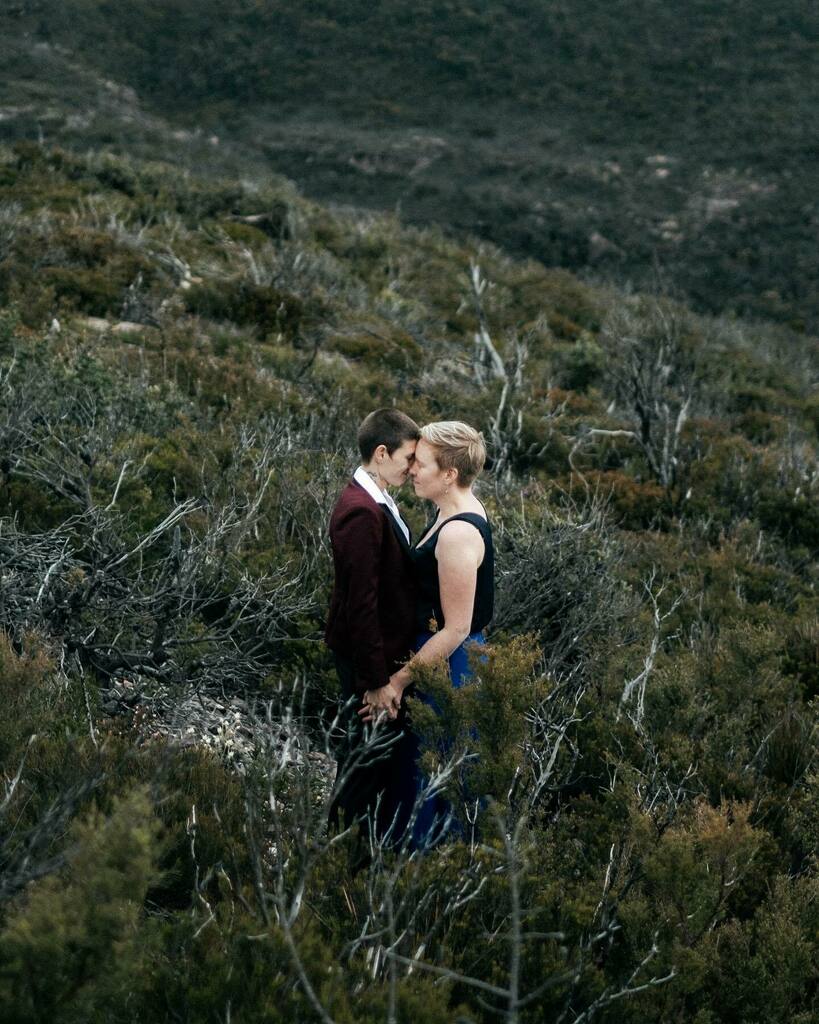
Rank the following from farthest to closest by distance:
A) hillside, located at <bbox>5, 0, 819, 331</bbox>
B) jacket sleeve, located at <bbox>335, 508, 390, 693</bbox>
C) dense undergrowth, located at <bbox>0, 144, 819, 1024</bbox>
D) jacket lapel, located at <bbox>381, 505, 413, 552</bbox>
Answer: hillside, located at <bbox>5, 0, 819, 331</bbox>, jacket lapel, located at <bbox>381, 505, 413, 552</bbox>, jacket sleeve, located at <bbox>335, 508, 390, 693</bbox>, dense undergrowth, located at <bbox>0, 144, 819, 1024</bbox>

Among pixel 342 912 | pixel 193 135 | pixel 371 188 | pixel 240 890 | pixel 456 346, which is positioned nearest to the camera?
pixel 240 890

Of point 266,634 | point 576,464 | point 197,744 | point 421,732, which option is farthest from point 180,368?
point 421,732

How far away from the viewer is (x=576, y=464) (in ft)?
26.8

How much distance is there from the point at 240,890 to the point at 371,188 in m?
30.4

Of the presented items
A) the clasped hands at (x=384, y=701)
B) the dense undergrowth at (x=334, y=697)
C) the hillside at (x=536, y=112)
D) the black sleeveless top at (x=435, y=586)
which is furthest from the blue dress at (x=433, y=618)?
the hillside at (x=536, y=112)

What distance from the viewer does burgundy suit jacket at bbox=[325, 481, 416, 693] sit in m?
3.11

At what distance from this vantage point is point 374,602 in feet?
10.2

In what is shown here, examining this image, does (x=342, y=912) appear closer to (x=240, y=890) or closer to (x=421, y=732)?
(x=240, y=890)

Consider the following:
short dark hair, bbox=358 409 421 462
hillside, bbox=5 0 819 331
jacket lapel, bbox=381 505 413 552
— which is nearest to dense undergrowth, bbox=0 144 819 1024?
jacket lapel, bbox=381 505 413 552

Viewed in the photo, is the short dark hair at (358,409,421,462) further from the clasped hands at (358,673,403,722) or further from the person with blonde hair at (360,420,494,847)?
the clasped hands at (358,673,403,722)

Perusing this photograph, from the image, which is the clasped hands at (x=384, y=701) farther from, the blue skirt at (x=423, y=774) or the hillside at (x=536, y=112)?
the hillside at (x=536, y=112)

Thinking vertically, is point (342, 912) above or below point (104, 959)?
below

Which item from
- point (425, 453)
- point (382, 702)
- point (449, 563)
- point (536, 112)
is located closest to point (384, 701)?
point (382, 702)

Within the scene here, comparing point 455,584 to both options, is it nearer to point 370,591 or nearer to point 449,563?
point 449,563
